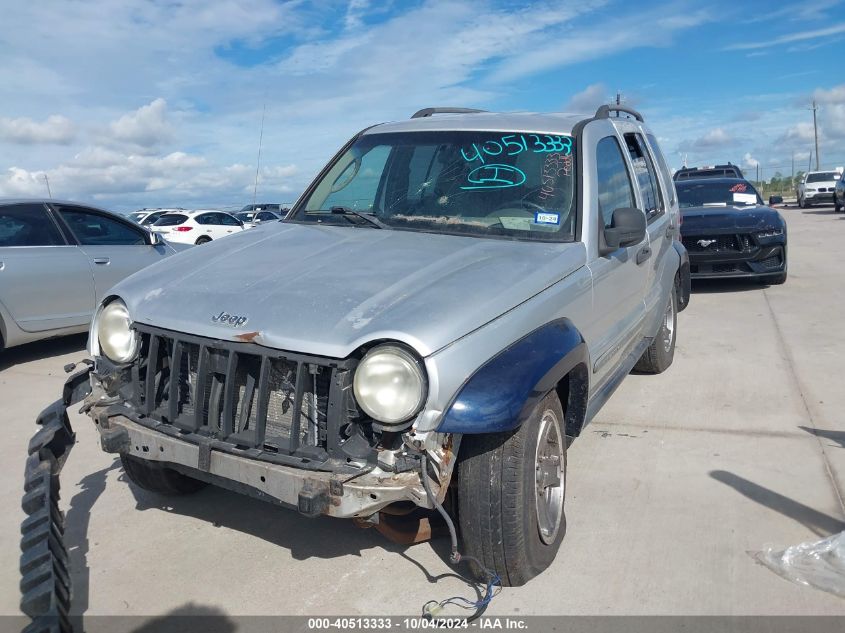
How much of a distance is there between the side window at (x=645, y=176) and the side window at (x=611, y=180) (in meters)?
0.32

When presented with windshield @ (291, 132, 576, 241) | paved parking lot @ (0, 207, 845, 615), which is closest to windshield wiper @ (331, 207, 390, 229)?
windshield @ (291, 132, 576, 241)

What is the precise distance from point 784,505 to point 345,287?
254 cm

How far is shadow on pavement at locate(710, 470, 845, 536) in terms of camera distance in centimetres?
362

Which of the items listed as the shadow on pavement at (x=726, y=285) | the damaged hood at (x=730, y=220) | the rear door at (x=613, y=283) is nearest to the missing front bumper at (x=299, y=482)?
the rear door at (x=613, y=283)

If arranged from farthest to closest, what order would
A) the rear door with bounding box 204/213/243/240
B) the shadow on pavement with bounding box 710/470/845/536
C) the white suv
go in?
the white suv < the rear door with bounding box 204/213/243/240 < the shadow on pavement with bounding box 710/470/845/536

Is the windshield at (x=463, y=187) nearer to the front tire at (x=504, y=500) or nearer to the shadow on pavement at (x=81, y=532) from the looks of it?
the front tire at (x=504, y=500)

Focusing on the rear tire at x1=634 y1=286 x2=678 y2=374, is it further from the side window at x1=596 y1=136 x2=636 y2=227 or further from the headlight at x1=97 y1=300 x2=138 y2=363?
the headlight at x1=97 y1=300 x2=138 y2=363

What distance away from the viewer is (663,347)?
245 inches

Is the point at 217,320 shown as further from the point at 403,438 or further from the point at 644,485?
the point at 644,485

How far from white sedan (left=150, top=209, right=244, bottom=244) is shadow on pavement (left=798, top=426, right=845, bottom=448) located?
18.5m

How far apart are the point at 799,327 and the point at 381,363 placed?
6.58m

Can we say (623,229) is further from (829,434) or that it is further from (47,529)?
(47,529)

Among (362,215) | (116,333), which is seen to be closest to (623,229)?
(362,215)

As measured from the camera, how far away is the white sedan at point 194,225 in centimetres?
A: 2170
